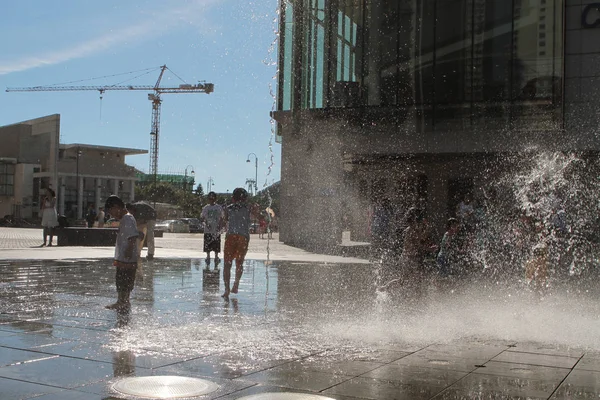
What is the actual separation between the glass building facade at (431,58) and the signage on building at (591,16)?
0.85 m

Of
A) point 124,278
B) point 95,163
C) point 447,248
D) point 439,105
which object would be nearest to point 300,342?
point 124,278

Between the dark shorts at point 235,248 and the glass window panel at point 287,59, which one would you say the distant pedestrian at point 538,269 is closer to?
the dark shorts at point 235,248

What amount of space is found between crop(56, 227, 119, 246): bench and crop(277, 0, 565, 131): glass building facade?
37.8ft

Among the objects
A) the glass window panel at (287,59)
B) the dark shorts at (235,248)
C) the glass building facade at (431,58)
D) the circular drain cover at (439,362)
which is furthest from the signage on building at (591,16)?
A: the circular drain cover at (439,362)

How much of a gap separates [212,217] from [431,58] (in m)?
16.7

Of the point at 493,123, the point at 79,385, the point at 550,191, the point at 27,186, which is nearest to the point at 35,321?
the point at 79,385

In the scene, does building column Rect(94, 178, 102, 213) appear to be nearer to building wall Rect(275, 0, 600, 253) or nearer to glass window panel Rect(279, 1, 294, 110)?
building wall Rect(275, 0, 600, 253)

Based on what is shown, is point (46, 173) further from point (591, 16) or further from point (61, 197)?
point (591, 16)

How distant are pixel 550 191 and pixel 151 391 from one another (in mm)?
21241

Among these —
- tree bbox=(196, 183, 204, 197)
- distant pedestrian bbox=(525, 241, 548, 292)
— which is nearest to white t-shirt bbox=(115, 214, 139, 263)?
distant pedestrian bbox=(525, 241, 548, 292)

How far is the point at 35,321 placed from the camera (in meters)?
7.10

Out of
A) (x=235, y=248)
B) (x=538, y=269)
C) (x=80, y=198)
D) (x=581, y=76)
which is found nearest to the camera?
(x=538, y=269)

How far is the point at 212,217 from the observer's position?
1587cm

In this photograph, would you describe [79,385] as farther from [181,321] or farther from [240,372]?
[181,321]
